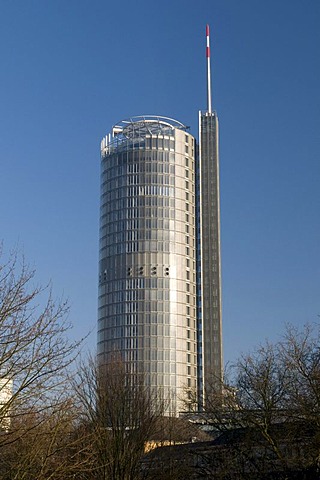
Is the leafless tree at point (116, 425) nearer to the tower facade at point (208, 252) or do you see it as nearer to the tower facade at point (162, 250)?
the tower facade at point (162, 250)

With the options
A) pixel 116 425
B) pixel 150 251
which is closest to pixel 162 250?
pixel 150 251

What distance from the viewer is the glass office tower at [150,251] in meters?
175

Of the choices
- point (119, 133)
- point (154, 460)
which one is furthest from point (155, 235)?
point (154, 460)

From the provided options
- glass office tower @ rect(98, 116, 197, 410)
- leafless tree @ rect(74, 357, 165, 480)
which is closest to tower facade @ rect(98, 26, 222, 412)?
glass office tower @ rect(98, 116, 197, 410)

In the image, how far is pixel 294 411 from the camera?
33594 mm

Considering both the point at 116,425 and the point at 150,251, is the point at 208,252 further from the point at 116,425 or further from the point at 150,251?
the point at 116,425

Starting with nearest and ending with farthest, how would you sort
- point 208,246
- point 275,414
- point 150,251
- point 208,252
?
point 275,414, point 150,251, point 208,252, point 208,246

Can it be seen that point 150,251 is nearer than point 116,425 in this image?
No

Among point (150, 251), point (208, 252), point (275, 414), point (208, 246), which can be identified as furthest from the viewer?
point (208, 246)

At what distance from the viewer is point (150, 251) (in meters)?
180

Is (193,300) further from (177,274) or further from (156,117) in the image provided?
(156,117)

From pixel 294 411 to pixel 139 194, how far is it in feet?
495

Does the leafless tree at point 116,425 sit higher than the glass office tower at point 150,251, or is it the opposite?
the glass office tower at point 150,251

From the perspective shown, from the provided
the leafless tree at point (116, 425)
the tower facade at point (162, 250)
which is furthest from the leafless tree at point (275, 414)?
the tower facade at point (162, 250)
